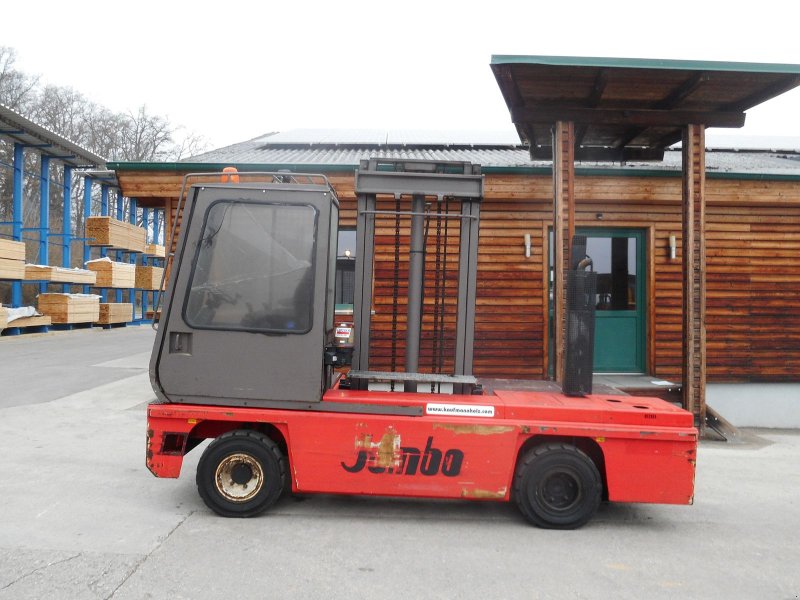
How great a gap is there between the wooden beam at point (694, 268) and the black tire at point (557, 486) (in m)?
4.22

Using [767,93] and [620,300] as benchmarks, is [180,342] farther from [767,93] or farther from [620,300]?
[767,93]

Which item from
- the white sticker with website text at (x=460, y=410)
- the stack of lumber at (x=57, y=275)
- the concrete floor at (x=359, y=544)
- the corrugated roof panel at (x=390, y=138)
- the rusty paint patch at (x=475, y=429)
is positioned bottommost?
the concrete floor at (x=359, y=544)

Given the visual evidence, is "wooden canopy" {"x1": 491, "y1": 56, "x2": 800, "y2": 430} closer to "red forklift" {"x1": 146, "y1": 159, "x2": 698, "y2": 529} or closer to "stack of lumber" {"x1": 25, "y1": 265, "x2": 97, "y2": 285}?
"red forklift" {"x1": 146, "y1": 159, "x2": 698, "y2": 529}

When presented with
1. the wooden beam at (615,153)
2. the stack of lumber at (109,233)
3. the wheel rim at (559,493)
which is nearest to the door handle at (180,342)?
the wheel rim at (559,493)

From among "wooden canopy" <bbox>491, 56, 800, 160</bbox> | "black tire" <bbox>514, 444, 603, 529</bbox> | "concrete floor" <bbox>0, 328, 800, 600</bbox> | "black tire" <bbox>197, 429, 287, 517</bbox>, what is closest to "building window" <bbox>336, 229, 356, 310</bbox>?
"black tire" <bbox>197, 429, 287, 517</bbox>

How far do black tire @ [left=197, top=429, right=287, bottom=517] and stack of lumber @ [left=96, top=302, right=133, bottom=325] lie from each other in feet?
78.2

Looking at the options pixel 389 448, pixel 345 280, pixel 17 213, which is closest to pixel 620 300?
pixel 345 280

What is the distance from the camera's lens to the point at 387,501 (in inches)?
196

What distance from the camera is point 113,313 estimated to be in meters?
26.1

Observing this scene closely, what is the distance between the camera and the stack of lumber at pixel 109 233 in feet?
81.1

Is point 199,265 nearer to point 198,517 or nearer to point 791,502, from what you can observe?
point 198,517

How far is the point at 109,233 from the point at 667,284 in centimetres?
2285

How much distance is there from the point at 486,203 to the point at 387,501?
5414 mm

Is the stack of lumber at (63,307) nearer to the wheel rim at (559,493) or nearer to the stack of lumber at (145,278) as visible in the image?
the stack of lumber at (145,278)
